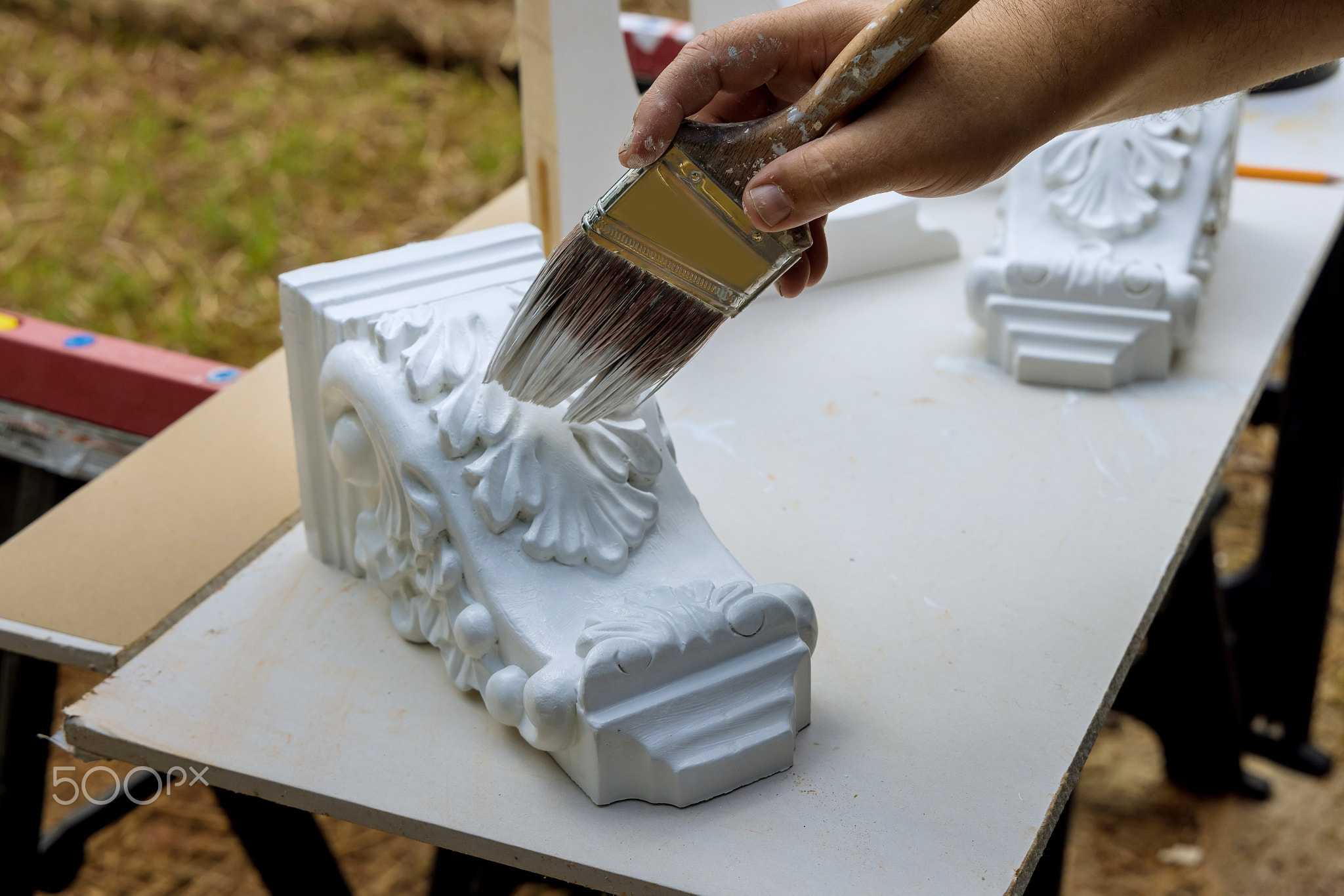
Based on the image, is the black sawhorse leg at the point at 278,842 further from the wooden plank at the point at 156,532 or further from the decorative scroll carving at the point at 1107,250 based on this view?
the decorative scroll carving at the point at 1107,250

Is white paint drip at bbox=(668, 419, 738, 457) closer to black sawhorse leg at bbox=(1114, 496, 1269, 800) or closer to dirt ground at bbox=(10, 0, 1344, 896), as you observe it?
black sawhorse leg at bbox=(1114, 496, 1269, 800)

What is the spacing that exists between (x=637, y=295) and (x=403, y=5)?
301 cm

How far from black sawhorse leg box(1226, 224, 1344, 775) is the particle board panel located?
36 cm

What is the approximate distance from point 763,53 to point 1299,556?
1.27m

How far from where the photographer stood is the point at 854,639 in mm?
938

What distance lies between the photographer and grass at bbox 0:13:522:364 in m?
2.63

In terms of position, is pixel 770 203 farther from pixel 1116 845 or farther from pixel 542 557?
pixel 1116 845

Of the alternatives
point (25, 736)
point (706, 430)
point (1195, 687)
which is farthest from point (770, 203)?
point (1195, 687)

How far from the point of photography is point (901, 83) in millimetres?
769

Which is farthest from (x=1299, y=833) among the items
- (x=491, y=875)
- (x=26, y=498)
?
(x=26, y=498)

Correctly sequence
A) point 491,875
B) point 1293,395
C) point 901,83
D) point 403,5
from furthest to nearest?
1. point 403,5
2. point 1293,395
3. point 491,875
4. point 901,83

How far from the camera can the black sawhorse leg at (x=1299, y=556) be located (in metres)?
1.68

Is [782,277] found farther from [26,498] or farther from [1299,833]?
[1299,833]

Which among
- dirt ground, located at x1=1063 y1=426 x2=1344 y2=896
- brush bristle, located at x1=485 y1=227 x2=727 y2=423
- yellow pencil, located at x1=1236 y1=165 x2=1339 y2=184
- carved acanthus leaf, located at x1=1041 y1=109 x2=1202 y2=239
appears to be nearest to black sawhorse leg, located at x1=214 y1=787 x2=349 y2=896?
brush bristle, located at x1=485 y1=227 x2=727 y2=423
